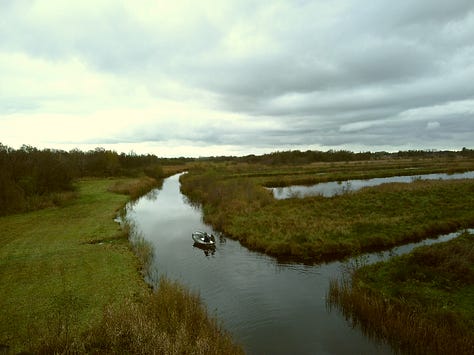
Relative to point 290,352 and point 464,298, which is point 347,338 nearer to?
point 290,352

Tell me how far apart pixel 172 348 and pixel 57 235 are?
20.3m

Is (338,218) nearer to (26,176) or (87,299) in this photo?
(87,299)

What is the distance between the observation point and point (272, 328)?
38.8ft

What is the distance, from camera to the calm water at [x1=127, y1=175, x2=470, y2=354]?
35.6 feet

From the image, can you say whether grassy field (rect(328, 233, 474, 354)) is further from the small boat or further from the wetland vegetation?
the small boat

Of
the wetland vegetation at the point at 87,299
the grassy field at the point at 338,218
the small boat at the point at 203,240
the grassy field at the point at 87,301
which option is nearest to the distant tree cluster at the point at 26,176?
the wetland vegetation at the point at 87,299

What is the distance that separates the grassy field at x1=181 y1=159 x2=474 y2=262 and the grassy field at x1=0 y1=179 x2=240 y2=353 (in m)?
9.47

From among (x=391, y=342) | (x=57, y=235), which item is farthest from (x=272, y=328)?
(x=57, y=235)

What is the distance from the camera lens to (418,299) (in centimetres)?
1188

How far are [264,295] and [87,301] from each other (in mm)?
7923

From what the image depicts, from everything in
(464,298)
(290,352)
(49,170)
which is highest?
(49,170)

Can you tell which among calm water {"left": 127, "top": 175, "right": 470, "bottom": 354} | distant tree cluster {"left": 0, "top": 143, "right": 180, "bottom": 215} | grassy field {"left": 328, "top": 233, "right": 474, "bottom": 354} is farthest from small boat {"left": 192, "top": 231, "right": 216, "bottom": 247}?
distant tree cluster {"left": 0, "top": 143, "right": 180, "bottom": 215}

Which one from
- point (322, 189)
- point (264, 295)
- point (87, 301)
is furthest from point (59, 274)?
point (322, 189)

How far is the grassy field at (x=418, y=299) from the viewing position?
9.79 metres
